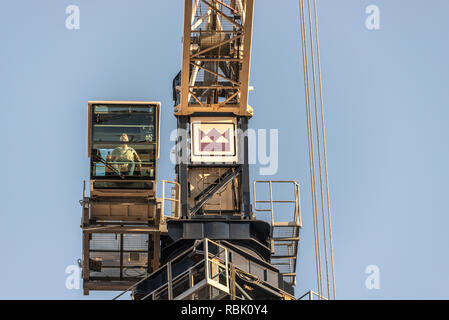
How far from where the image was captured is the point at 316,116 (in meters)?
48.2

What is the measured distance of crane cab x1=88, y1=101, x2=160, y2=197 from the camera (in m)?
43.7

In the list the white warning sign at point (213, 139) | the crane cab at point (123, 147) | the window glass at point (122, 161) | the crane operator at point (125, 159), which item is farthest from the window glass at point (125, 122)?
the white warning sign at point (213, 139)

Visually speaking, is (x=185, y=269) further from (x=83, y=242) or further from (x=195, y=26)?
(x=195, y=26)

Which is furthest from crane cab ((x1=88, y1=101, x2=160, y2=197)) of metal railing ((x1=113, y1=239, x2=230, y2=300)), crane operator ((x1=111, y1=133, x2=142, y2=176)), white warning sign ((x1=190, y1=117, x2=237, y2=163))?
metal railing ((x1=113, y1=239, x2=230, y2=300))

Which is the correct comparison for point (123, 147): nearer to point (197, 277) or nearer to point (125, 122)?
point (125, 122)

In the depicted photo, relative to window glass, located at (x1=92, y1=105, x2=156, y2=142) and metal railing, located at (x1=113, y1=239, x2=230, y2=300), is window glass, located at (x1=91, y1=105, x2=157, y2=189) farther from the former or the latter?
metal railing, located at (x1=113, y1=239, x2=230, y2=300)

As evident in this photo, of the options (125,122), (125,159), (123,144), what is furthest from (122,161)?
(125,122)

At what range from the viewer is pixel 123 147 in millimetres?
44062

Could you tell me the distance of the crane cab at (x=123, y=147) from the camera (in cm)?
4372

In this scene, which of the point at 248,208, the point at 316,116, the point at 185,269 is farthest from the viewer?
the point at 316,116
